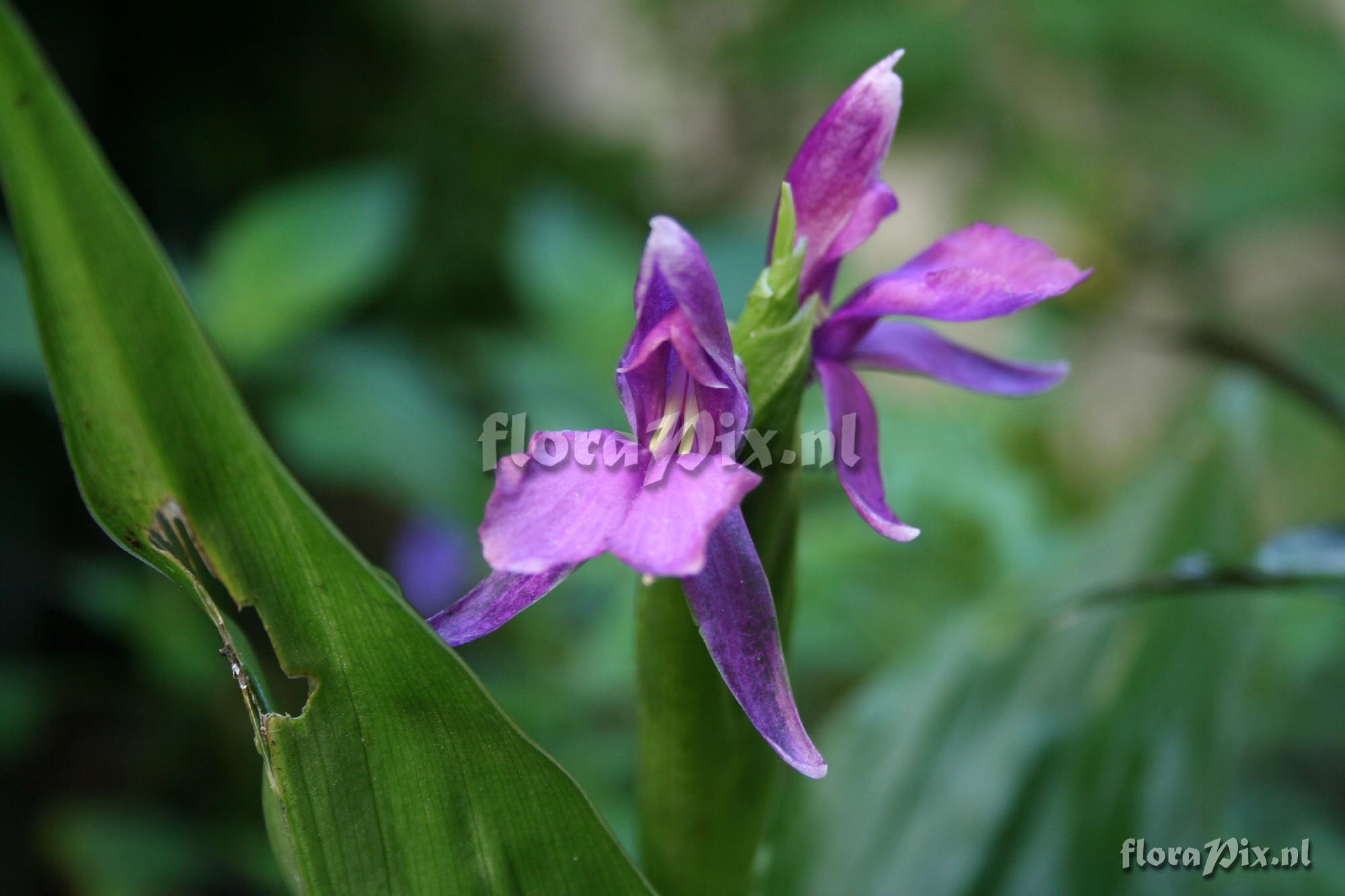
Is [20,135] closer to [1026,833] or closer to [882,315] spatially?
[882,315]

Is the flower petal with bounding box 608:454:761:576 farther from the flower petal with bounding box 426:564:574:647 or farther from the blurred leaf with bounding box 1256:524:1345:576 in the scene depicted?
the blurred leaf with bounding box 1256:524:1345:576

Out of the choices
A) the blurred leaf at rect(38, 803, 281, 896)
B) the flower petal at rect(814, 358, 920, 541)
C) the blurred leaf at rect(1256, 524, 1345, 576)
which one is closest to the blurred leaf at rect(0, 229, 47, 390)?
the blurred leaf at rect(38, 803, 281, 896)

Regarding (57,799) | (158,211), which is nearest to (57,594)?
(57,799)

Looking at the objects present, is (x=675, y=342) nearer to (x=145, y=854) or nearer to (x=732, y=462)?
(x=732, y=462)

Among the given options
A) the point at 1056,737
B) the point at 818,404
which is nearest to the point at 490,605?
the point at 1056,737

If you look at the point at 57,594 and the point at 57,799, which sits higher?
the point at 57,594
